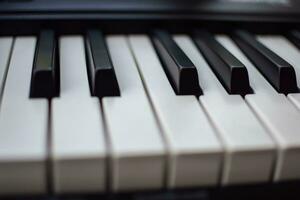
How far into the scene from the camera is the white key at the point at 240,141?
51 cm

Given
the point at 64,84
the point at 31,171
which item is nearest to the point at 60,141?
the point at 31,171

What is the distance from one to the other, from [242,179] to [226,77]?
173mm

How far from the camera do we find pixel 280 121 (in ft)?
1.86

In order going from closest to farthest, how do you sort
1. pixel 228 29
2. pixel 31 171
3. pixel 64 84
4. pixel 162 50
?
1. pixel 31 171
2. pixel 64 84
3. pixel 162 50
4. pixel 228 29

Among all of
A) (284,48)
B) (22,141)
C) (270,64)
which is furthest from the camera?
(284,48)

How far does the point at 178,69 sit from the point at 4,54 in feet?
0.86

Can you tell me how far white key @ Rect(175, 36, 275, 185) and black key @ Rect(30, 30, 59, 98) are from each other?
19 cm

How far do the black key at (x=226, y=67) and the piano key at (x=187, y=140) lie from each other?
0.07 meters

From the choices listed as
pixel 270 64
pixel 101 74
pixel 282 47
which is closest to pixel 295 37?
pixel 282 47

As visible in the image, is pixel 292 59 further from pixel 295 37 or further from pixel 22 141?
pixel 22 141

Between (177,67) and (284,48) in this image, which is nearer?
(177,67)

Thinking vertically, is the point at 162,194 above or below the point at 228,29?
below

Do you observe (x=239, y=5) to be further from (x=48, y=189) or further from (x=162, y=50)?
(x=48, y=189)

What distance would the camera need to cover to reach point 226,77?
25.8 inches
